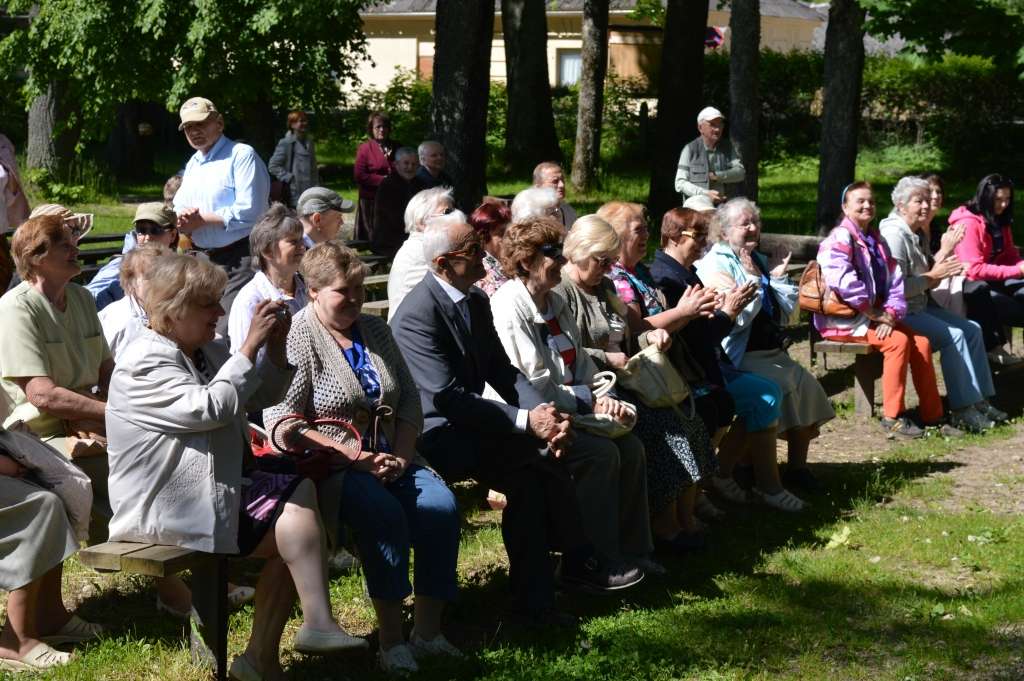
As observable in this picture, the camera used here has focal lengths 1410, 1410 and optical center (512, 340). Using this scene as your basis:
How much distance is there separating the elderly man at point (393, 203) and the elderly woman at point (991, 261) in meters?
4.72

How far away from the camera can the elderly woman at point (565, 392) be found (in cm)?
600

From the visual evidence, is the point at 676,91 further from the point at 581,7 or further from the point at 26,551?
the point at 581,7

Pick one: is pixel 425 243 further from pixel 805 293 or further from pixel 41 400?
pixel 805 293

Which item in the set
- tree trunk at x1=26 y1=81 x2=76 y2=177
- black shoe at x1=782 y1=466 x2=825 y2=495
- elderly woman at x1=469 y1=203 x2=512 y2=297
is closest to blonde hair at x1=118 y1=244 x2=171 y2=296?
elderly woman at x1=469 y1=203 x2=512 y2=297

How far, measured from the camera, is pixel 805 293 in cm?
932

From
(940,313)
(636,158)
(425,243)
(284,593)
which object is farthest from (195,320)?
(636,158)

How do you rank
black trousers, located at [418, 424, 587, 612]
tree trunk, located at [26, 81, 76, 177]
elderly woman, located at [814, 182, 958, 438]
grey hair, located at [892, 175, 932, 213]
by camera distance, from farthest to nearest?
tree trunk, located at [26, 81, 76, 177]
grey hair, located at [892, 175, 932, 213]
elderly woman, located at [814, 182, 958, 438]
black trousers, located at [418, 424, 587, 612]

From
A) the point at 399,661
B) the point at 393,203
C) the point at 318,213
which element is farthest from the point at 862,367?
the point at 399,661

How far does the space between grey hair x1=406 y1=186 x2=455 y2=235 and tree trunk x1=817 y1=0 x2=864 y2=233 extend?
8515 mm

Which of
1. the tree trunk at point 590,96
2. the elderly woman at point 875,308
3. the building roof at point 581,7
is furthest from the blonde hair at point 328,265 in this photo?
the building roof at point 581,7

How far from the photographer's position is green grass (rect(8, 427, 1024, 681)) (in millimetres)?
5129

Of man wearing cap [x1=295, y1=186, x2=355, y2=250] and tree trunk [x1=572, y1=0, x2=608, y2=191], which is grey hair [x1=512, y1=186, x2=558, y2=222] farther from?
tree trunk [x1=572, y1=0, x2=608, y2=191]

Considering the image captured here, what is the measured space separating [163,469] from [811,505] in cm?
398

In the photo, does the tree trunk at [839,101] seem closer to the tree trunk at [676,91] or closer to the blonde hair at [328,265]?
the tree trunk at [676,91]
